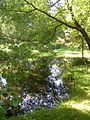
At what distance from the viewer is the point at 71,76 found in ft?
95.2

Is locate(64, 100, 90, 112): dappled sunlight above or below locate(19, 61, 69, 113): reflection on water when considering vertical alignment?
above

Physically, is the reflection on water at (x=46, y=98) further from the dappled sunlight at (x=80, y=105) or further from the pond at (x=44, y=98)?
the dappled sunlight at (x=80, y=105)

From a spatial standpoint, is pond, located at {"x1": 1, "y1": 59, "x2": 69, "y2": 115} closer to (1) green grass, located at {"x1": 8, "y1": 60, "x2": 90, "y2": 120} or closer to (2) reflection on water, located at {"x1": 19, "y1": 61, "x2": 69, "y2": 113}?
(2) reflection on water, located at {"x1": 19, "y1": 61, "x2": 69, "y2": 113}

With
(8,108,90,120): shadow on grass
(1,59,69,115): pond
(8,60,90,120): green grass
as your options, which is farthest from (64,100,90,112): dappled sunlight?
(1,59,69,115): pond

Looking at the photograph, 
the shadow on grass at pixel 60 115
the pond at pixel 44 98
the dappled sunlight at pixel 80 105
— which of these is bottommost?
the pond at pixel 44 98

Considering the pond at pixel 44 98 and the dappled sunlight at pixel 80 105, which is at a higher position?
the dappled sunlight at pixel 80 105

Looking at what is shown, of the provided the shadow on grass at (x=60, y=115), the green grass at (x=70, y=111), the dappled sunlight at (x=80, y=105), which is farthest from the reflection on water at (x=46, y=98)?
the shadow on grass at (x=60, y=115)

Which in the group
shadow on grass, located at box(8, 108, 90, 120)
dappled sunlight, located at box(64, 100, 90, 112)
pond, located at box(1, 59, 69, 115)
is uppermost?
shadow on grass, located at box(8, 108, 90, 120)

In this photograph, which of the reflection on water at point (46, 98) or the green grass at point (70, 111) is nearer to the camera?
the green grass at point (70, 111)

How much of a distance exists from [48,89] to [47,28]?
23.3 feet

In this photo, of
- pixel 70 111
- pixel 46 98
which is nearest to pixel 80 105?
pixel 70 111

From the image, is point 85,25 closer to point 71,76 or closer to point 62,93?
point 71,76

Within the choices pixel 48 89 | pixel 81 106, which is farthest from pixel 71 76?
pixel 81 106

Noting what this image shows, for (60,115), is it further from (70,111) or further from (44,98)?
(44,98)
